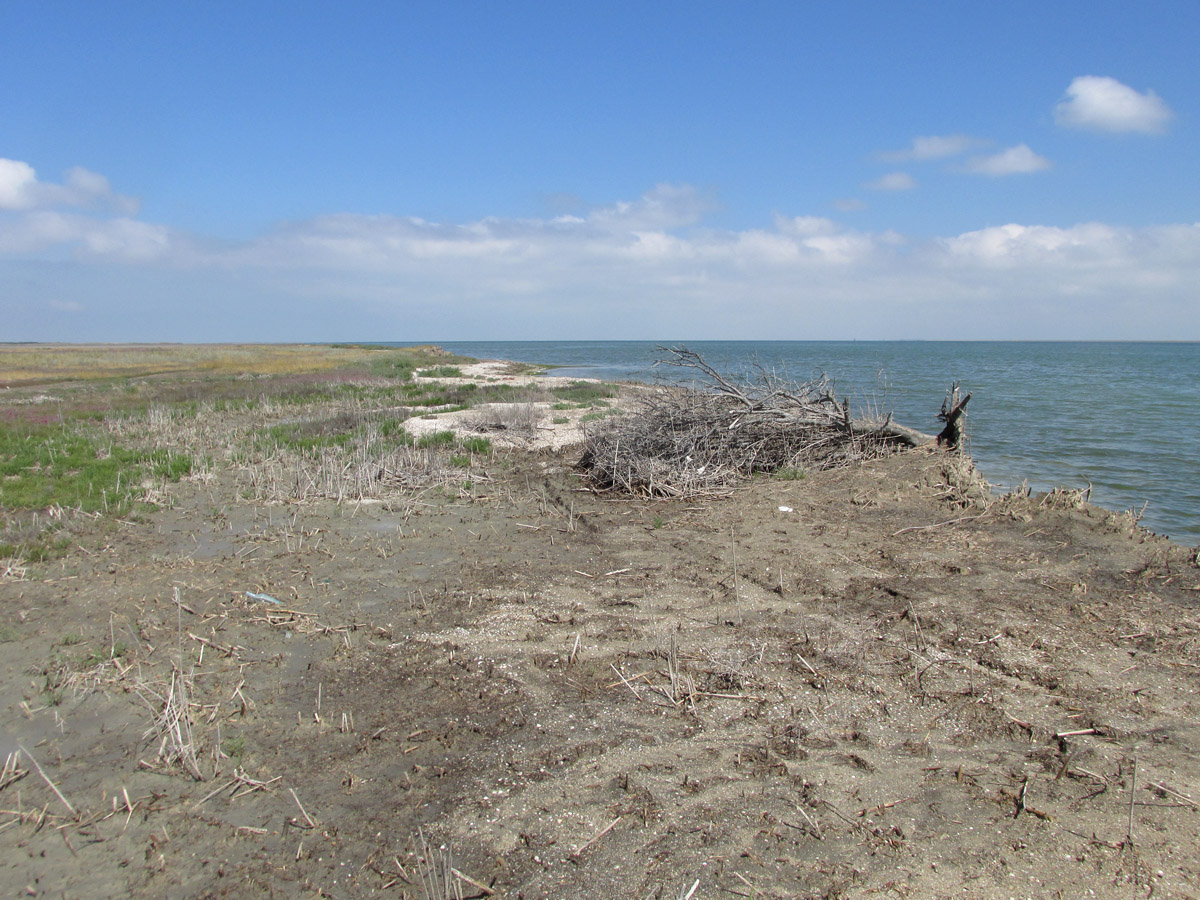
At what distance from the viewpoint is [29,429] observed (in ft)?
52.6

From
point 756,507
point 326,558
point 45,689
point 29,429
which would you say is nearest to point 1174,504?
point 756,507

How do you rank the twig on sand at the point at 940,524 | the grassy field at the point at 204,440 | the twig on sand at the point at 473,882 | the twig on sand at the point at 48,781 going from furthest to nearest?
the grassy field at the point at 204,440, the twig on sand at the point at 940,524, the twig on sand at the point at 48,781, the twig on sand at the point at 473,882

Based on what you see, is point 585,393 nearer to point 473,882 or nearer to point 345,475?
point 345,475

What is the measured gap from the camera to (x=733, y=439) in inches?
455

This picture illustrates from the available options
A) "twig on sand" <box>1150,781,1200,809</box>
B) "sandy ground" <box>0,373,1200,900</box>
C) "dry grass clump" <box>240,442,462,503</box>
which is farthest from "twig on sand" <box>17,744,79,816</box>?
"dry grass clump" <box>240,442,462,503</box>

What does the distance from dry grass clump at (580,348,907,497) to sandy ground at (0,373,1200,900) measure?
2.59 m

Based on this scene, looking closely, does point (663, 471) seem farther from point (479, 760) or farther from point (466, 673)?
point (479, 760)

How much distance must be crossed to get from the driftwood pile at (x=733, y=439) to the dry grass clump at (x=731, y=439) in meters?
0.02

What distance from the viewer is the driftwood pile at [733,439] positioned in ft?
35.4

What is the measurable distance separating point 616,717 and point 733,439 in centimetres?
757

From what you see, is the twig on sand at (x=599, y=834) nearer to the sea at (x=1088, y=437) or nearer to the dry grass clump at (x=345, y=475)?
the dry grass clump at (x=345, y=475)

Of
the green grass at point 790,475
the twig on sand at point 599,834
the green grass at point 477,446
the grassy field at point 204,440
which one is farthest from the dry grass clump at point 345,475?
the twig on sand at point 599,834

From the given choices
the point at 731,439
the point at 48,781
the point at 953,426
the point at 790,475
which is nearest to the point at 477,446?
the point at 731,439

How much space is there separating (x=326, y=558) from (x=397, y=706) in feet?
11.9
